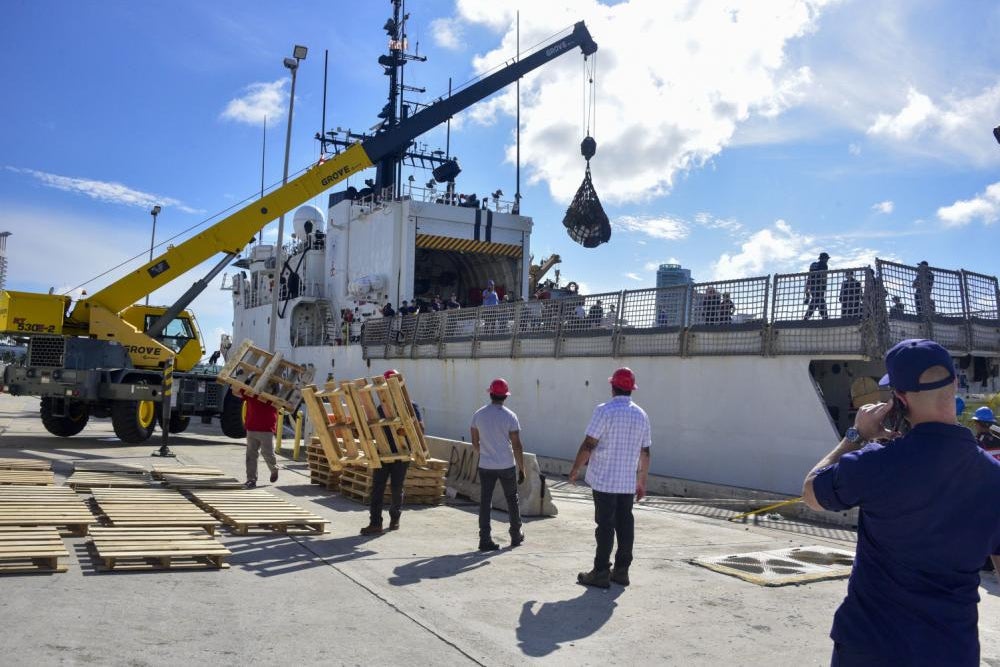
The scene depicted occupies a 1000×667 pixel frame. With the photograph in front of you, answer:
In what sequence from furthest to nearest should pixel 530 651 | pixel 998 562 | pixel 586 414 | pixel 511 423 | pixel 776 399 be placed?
1. pixel 586 414
2. pixel 776 399
3. pixel 511 423
4. pixel 530 651
5. pixel 998 562

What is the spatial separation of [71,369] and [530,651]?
13.4 metres

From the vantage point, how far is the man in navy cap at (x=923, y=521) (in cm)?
245

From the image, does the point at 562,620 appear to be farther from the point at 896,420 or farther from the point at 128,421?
the point at 128,421

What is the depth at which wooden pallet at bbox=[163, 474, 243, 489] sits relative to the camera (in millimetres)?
10211

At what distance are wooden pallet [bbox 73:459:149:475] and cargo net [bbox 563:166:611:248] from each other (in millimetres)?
9302

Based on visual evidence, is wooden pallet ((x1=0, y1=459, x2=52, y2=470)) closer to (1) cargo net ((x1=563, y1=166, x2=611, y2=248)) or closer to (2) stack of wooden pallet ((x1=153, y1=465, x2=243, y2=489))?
(2) stack of wooden pallet ((x1=153, y1=465, x2=243, y2=489))

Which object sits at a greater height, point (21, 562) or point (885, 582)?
point (885, 582)

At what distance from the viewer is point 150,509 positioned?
7.95m

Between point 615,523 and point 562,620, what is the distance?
3.93 feet

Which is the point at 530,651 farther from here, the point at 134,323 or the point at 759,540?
the point at 134,323

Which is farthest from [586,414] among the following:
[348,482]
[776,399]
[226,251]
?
[226,251]

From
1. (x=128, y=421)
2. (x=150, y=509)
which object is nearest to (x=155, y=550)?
(x=150, y=509)

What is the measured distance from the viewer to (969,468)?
247 cm

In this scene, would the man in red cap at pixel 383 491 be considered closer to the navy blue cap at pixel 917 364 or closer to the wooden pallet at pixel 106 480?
the wooden pallet at pixel 106 480
